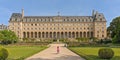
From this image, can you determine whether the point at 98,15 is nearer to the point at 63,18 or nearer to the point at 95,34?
the point at 95,34

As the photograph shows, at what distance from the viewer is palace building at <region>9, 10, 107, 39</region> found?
9131 centimetres

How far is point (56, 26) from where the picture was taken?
303 ft

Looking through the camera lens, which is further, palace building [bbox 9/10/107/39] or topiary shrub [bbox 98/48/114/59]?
palace building [bbox 9/10/107/39]

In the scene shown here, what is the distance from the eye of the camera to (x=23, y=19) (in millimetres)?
91312

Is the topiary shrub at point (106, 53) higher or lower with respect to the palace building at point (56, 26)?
lower

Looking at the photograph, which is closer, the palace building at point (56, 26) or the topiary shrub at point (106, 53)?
the topiary shrub at point (106, 53)

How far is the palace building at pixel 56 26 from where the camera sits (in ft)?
300

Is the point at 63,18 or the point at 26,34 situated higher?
the point at 63,18

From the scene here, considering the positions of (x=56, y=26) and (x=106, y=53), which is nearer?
(x=106, y=53)

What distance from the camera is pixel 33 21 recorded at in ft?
301

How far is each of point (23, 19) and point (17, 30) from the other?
15.9 ft

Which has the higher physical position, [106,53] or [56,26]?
[56,26]

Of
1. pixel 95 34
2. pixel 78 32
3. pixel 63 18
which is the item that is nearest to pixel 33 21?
pixel 63 18

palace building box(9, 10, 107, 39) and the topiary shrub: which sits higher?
palace building box(9, 10, 107, 39)
